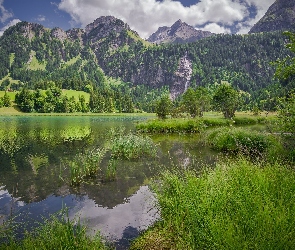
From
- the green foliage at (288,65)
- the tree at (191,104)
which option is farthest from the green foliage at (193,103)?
the green foliage at (288,65)

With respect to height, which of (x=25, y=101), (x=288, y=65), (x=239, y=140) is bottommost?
(x=25, y=101)

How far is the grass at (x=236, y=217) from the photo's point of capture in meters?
4.99

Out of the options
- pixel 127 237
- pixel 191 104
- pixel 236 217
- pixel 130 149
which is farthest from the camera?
pixel 191 104

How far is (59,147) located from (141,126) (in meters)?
23.0

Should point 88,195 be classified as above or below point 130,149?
below

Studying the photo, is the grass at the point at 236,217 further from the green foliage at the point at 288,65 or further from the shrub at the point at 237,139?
the shrub at the point at 237,139

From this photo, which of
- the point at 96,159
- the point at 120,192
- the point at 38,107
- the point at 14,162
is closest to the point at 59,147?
the point at 14,162

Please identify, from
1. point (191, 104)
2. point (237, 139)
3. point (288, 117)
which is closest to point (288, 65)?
→ point (288, 117)

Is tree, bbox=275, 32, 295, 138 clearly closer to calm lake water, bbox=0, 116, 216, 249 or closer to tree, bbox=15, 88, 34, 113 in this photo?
calm lake water, bbox=0, 116, 216, 249

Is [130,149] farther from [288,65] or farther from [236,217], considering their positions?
[236,217]

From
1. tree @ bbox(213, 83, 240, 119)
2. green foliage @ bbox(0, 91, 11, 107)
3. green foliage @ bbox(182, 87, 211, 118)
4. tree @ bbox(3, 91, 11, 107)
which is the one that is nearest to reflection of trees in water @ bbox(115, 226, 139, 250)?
tree @ bbox(213, 83, 240, 119)

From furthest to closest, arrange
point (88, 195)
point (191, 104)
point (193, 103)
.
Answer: point (193, 103) < point (191, 104) < point (88, 195)

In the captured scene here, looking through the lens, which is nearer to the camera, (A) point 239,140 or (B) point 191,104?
(A) point 239,140

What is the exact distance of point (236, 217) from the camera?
19.5 feet
